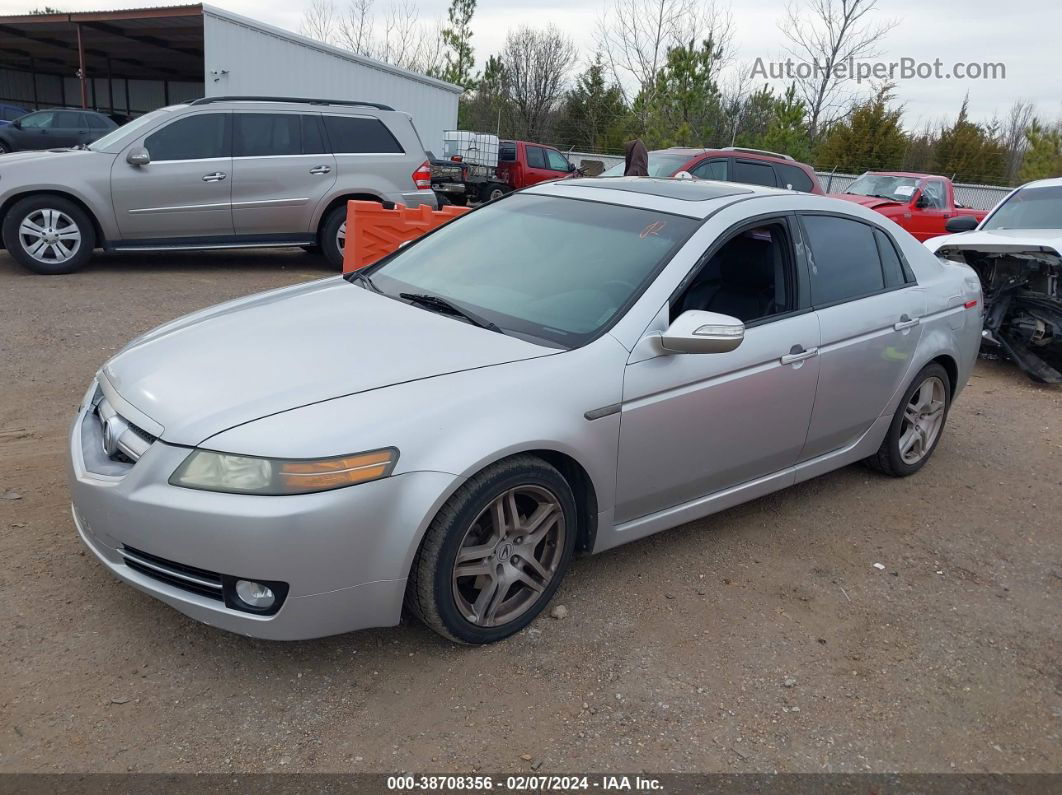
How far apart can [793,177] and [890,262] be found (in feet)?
25.2

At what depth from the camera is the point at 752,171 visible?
37.6 ft

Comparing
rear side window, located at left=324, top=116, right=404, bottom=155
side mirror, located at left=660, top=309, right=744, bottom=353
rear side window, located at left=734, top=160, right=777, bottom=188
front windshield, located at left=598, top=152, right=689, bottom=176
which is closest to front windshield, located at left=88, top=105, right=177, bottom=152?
rear side window, located at left=324, top=116, right=404, bottom=155

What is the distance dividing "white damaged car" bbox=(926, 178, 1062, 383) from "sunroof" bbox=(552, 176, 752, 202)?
420 centimetres

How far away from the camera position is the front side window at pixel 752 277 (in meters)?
3.93

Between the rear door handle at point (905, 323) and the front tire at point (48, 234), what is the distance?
794cm

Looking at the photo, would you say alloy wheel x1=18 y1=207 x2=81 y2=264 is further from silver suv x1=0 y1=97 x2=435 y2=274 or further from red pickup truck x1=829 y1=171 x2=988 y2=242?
red pickup truck x1=829 y1=171 x2=988 y2=242

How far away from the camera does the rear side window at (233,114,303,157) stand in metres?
9.33

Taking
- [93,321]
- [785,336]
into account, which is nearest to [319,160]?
[93,321]

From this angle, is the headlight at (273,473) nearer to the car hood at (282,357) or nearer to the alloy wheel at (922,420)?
the car hood at (282,357)

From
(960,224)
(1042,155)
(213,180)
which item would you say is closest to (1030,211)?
(960,224)

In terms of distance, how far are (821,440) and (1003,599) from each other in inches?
40.7

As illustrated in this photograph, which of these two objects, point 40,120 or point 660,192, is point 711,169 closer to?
point 660,192

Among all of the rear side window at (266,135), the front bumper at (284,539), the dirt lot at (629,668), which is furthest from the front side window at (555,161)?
the front bumper at (284,539)

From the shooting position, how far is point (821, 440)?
13.7 feet
